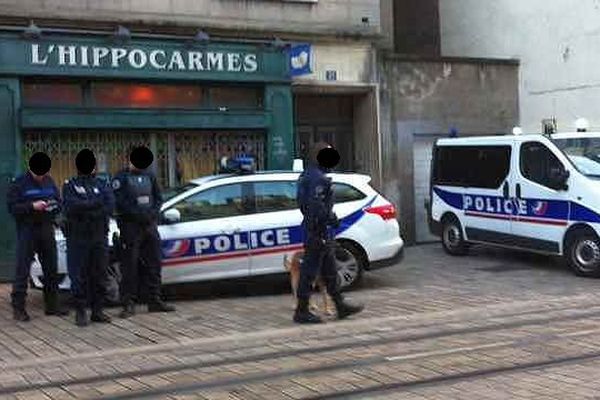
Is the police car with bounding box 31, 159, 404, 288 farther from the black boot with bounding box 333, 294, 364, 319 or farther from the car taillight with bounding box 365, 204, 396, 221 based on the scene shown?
the black boot with bounding box 333, 294, 364, 319

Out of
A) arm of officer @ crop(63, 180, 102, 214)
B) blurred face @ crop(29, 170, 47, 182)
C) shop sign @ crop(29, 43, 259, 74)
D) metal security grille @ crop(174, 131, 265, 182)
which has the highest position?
shop sign @ crop(29, 43, 259, 74)

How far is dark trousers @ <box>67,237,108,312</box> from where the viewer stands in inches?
396

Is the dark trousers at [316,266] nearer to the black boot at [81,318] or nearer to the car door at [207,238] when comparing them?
the car door at [207,238]

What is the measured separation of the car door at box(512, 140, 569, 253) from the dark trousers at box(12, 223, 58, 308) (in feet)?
23.7

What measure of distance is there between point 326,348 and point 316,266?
1313 millimetres

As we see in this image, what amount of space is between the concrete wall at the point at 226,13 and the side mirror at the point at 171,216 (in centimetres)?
482

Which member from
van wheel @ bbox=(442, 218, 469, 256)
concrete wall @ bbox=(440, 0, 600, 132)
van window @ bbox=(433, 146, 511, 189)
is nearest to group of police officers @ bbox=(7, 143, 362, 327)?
van window @ bbox=(433, 146, 511, 189)

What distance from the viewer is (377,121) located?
17812mm

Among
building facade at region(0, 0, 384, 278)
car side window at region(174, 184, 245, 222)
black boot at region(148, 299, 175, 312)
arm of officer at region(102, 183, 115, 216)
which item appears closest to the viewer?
arm of officer at region(102, 183, 115, 216)

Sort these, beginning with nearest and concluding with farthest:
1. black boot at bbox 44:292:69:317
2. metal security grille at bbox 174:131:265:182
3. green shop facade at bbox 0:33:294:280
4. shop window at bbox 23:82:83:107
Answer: black boot at bbox 44:292:69:317, green shop facade at bbox 0:33:294:280, shop window at bbox 23:82:83:107, metal security grille at bbox 174:131:265:182

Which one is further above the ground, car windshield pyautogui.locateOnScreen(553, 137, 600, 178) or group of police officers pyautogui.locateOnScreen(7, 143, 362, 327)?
car windshield pyautogui.locateOnScreen(553, 137, 600, 178)

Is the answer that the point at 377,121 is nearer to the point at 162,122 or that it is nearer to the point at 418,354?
the point at 162,122

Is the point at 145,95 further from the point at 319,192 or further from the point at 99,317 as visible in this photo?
the point at 319,192

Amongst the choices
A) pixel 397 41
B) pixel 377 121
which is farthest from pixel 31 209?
pixel 397 41
